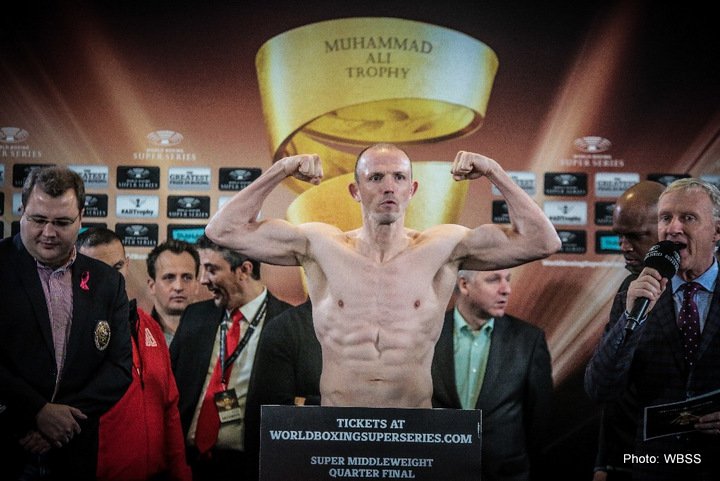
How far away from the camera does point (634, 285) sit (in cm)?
283

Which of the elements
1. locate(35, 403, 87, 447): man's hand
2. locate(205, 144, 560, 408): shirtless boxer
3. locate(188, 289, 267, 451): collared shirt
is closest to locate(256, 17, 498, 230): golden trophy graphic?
locate(188, 289, 267, 451): collared shirt

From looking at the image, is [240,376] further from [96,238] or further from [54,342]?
[54,342]

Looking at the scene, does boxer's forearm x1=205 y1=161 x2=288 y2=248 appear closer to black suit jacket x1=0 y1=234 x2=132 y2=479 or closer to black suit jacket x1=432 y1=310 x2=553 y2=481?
black suit jacket x1=0 y1=234 x2=132 y2=479

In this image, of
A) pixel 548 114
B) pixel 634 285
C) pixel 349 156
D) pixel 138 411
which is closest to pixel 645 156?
pixel 548 114

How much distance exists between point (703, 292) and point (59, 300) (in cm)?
253

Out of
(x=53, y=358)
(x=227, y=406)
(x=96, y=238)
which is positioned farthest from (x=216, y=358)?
(x=53, y=358)

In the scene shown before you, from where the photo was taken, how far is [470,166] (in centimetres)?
323

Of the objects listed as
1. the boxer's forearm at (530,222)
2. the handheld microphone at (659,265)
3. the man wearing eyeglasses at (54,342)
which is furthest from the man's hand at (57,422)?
the handheld microphone at (659,265)

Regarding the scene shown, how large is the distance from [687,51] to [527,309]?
1.86 meters

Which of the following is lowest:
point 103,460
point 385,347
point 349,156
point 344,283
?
point 103,460

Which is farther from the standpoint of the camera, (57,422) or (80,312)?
(80,312)

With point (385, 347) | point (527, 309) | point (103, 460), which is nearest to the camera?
point (385, 347)

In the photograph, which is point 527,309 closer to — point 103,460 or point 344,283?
point 344,283

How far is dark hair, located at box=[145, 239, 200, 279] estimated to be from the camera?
4797 millimetres
